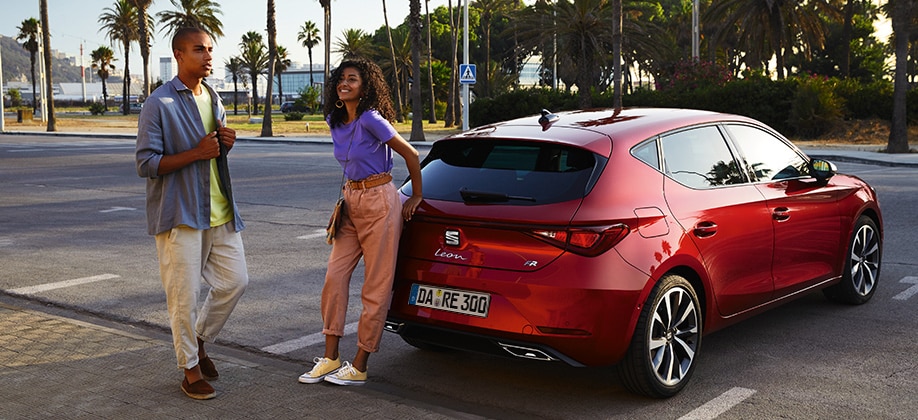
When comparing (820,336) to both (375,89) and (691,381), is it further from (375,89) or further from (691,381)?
(375,89)

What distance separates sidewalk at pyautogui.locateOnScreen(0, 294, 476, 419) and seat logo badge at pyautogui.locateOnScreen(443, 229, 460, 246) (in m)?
0.82

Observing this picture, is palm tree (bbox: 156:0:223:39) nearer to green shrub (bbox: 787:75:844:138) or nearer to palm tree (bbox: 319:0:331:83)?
palm tree (bbox: 319:0:331:83)

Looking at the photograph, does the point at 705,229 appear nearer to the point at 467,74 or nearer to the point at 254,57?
the point at 467,74

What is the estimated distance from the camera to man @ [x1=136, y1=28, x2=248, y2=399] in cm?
468

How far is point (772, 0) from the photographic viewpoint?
1813 inches

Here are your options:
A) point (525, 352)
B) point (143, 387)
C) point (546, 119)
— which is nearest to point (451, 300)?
point (525, 352)

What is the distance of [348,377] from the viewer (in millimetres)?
5160

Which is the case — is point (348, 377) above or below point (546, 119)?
below

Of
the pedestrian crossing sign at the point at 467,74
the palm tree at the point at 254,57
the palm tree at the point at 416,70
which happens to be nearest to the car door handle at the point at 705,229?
the pedestrian crossing sign at the point at 467,74

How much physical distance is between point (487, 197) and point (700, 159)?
1.39 m

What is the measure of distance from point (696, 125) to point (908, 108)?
102ft

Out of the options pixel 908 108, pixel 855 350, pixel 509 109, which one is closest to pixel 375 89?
pixel 855 350

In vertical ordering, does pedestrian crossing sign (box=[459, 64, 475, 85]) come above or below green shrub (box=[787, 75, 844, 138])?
above

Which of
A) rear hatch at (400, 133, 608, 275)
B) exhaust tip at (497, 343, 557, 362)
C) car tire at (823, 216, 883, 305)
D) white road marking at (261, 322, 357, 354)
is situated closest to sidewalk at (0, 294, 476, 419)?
white road marking at (261, 322, 357, 354)
